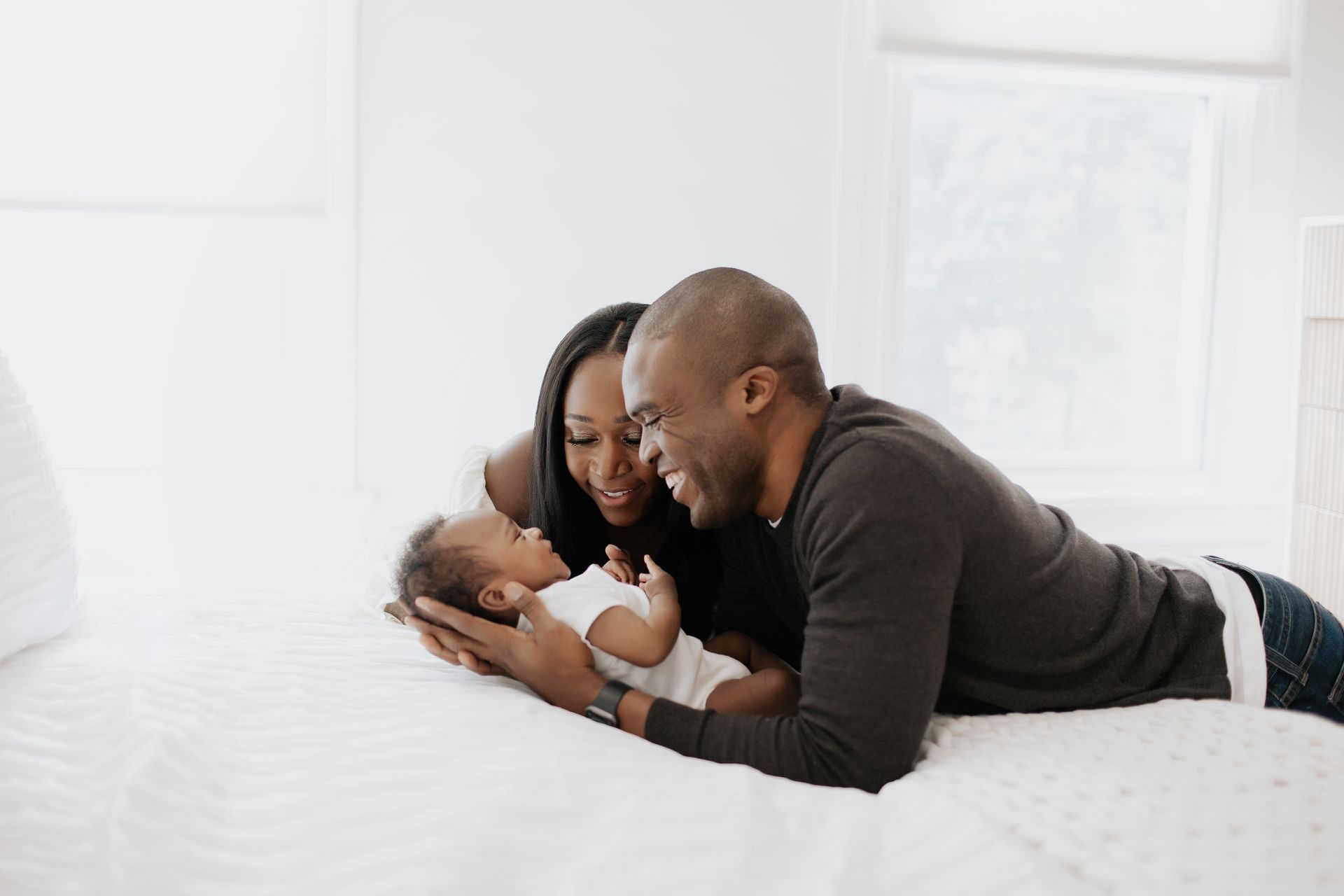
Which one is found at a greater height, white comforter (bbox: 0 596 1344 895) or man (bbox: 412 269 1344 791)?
man (bbox: 412 269 1344 791)

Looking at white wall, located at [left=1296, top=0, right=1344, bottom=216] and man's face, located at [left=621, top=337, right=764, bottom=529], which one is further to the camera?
white wall, located at [left=1296, top=0, right=1344, bottom=216]

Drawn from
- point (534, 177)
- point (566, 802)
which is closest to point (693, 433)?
point (566, 802)

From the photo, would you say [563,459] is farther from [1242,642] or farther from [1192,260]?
[1192,260]

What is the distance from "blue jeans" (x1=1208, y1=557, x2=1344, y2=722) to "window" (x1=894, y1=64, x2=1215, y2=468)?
190cm

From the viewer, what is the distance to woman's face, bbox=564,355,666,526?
1766 millimetres

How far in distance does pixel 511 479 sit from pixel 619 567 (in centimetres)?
48

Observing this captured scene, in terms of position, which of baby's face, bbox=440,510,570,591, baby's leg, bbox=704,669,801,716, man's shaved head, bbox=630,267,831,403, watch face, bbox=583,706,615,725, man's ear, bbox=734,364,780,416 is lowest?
baby's leg, bbox=704,669,801,716

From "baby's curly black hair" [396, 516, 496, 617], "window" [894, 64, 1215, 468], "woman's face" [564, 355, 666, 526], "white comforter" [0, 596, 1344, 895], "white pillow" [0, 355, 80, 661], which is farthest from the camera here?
"window" [894, 64, 1215, 468]

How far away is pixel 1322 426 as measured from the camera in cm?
271

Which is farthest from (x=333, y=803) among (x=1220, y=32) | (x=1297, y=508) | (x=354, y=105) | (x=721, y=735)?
(x=1220, y=32)

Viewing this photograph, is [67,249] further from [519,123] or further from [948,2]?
[948,2]

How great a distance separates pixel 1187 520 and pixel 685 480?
2.48m

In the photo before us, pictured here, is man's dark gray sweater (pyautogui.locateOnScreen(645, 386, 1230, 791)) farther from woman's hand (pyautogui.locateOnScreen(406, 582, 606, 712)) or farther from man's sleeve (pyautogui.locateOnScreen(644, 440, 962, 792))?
woman's hand (pyautogui.locateOnScreen(406, 582, 606, 712))

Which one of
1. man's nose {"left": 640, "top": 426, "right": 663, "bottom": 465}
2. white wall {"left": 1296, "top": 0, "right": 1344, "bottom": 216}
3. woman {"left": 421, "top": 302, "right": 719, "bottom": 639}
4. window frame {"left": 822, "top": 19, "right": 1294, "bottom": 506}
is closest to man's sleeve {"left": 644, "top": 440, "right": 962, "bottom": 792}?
man's nose {"left": 640, "top": 426, "right": 663, "bottom": 465}
